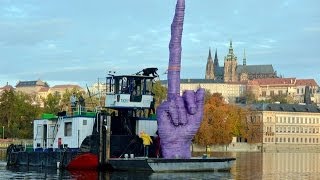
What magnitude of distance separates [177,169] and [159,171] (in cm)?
142

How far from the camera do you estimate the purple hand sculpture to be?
53.5m

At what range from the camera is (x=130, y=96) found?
57094 millimetres

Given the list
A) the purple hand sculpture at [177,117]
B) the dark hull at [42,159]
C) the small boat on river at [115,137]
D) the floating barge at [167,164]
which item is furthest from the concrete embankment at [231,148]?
the purple hand sculpture at [177,117]

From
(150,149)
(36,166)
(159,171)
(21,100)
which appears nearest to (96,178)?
(159,171)

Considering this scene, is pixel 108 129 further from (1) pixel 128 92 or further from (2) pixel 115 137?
(1) pixel 128 92

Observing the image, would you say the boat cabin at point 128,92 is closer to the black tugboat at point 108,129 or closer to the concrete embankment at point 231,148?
the black tugboat at point 108,129

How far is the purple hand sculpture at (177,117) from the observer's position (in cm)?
5350

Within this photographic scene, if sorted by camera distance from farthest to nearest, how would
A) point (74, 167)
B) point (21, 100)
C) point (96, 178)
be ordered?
→ 1. point (21, 100)
2. point (74, 167)
3. point (96, 178)

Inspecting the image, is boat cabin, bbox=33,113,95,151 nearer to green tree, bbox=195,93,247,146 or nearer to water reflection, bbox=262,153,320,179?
water reflection, bbox=262,153,320,179

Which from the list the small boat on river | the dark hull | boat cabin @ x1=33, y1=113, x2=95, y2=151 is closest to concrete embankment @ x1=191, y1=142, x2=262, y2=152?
the dark hull

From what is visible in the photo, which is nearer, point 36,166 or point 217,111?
point 36,166

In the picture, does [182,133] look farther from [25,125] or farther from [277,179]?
[25,125]

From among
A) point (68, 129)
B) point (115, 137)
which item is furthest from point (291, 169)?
point (68, 129)

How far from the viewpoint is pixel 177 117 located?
53.4 metres
